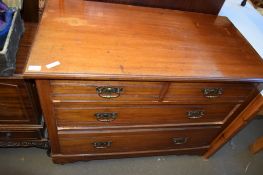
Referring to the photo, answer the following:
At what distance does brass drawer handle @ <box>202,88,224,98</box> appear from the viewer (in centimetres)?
107

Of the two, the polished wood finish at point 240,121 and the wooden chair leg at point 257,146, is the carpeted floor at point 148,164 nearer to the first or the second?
the wooden chair leg at point 257,146

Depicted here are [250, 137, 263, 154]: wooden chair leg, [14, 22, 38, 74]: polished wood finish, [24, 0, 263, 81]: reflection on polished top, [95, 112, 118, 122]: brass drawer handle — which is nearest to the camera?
[24, 0, 263, 81]: reflection on polished top

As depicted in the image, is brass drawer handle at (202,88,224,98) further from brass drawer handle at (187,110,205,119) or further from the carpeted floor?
the carpeted floor

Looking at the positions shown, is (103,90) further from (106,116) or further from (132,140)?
(132,140)

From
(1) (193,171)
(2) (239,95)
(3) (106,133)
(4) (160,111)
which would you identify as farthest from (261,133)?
(3) (106,133)

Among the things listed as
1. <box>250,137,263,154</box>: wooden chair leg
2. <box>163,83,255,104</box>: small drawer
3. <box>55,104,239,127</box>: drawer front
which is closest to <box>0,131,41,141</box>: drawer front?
<box>55,104,239,127</box>: drawer front

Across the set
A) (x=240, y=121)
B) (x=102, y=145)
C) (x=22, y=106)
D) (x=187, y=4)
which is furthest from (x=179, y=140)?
(x=22, y=106)

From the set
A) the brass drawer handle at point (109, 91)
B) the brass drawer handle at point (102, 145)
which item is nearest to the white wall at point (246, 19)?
the brass drawer handle at point (109, 91)

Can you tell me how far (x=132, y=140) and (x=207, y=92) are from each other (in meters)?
0.50

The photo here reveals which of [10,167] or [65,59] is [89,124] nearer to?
[65,59]

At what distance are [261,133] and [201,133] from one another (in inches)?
33.2

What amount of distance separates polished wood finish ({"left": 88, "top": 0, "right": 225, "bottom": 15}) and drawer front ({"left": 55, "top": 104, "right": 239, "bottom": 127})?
1.83ft

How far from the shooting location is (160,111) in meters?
1.14

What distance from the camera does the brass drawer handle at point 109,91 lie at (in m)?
0.95
